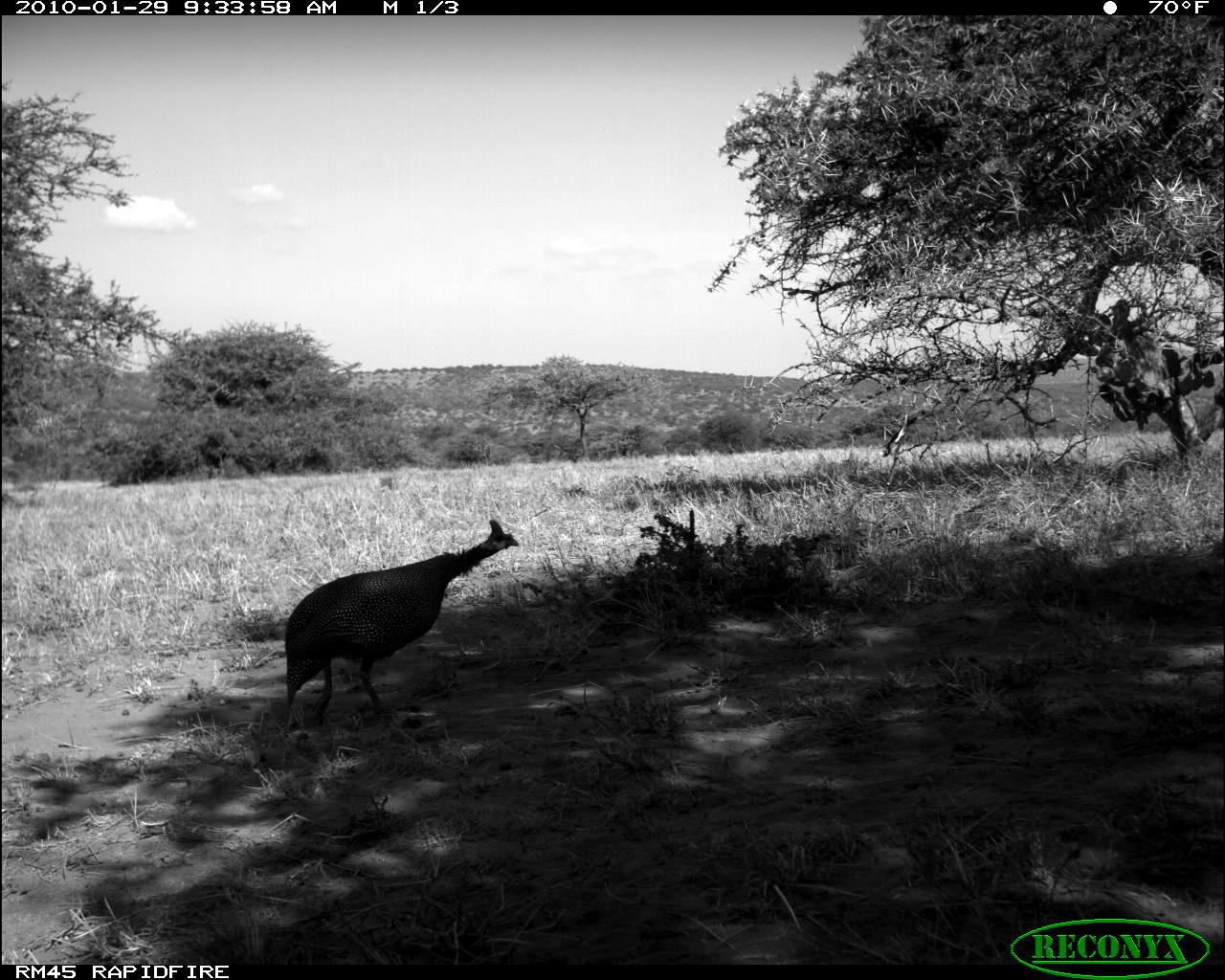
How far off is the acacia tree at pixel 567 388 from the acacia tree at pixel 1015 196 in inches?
1001

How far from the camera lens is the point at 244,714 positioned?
454 centimetres

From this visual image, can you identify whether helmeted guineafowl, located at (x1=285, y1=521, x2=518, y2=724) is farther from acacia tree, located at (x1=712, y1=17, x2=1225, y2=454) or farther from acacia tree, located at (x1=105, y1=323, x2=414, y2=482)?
acacia tree, located at (x1=105, y1=323, x2=414, y2=482)

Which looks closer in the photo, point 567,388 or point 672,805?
point 672,805

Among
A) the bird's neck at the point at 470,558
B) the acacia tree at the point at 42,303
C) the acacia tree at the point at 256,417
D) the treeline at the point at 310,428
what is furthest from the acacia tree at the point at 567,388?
the bird's neck at the point at 470,558

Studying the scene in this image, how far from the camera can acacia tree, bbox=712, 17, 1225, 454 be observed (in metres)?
6.64

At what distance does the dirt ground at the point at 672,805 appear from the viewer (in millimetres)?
2287

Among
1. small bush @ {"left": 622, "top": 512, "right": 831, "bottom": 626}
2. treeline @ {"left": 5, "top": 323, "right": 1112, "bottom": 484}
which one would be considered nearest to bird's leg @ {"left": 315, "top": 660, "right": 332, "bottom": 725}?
small bush @ {"left": 622, "top": 512, "right": 831, "bottom": 626}

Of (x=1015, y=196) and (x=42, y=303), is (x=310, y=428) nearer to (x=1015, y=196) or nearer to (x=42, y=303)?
(x=42, y=303)

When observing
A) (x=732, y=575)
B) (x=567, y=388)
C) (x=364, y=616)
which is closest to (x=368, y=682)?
(x=364, y=616)

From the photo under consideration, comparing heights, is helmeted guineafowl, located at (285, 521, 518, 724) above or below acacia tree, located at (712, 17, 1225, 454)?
below

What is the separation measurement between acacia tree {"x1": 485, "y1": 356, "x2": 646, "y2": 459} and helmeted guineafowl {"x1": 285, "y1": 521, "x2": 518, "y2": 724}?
2936 centimetres

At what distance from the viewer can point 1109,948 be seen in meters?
1.98

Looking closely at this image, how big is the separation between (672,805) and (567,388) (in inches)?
1261

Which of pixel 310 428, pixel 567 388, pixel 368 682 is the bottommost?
pixel 368 682
